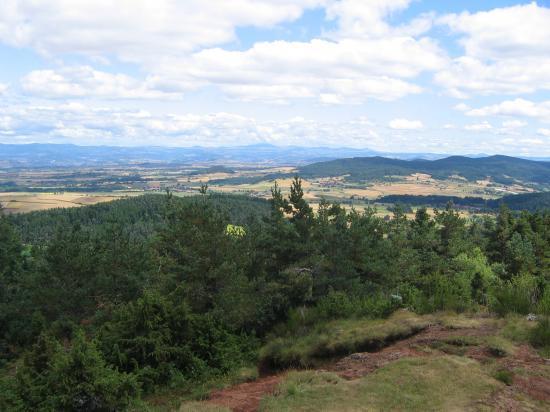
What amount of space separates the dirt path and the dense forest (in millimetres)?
2169

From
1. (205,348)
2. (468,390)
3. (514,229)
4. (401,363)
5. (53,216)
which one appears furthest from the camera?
(53,216)

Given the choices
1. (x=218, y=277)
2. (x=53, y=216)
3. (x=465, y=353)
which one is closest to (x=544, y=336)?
(x=465, y=353)

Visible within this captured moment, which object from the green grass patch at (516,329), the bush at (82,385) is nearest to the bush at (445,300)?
→ the green grass patch at (516,329)

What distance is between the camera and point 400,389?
14461 millimetres

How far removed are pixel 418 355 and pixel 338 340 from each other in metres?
4.38

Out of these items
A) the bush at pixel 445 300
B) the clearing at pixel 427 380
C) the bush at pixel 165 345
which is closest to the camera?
the clearing at pixel 427 380

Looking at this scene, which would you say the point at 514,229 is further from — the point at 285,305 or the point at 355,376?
the point at 355,376

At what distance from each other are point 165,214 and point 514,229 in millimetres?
38753

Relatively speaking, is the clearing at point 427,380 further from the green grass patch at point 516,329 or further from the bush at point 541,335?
the bush at point 541,335

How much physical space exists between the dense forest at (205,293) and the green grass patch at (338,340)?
23cm

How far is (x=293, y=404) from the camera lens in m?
14.6

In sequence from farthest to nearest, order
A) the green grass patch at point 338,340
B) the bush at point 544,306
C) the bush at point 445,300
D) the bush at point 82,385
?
the bush at point 445,300, the green grass patch at point 338,340, the bush at point 544,306, the bush at point 82,385

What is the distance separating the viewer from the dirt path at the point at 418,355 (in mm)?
13672

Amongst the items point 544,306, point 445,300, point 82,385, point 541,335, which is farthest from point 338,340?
point 82,385
